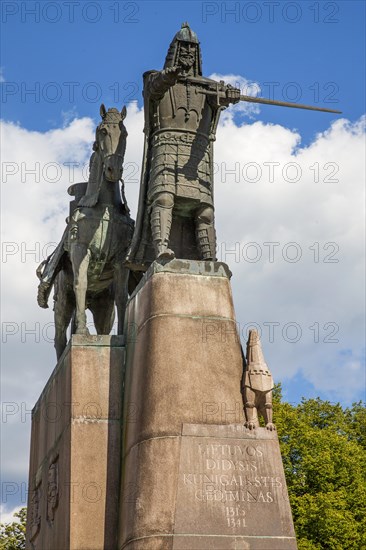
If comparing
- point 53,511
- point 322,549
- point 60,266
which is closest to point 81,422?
point 53,511

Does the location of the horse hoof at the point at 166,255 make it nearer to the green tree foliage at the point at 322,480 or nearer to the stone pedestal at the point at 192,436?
the stone pedestal at the point at 192,436

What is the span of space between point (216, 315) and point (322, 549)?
753 inches

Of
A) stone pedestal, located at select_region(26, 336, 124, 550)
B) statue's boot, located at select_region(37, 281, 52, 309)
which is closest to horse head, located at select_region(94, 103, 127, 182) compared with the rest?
statue's boot, located at select_region(37, 281, 52, 309)

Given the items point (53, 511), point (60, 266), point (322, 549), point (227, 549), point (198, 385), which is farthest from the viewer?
point (322, 549)

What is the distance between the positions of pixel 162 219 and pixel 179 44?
264 cm

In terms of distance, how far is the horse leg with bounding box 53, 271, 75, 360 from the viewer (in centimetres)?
1717

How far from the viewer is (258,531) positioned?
1219cm

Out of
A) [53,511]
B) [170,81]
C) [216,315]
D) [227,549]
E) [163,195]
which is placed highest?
[170,81]

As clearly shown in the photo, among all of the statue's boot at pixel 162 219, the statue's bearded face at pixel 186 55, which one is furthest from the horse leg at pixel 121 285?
the statue's bearded face at pixel 186 55

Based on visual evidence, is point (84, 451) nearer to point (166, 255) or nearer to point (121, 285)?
point (166, 255)

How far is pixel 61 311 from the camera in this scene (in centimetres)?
1728

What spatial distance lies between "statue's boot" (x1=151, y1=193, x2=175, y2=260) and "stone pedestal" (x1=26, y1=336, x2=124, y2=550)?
1.51m

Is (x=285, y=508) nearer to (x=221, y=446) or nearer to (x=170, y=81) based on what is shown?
(x=221, y=446)

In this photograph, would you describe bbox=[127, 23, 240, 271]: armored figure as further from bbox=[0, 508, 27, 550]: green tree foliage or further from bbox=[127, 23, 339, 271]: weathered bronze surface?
bbox=[0, 508, 27, 550]: green tree foliage
